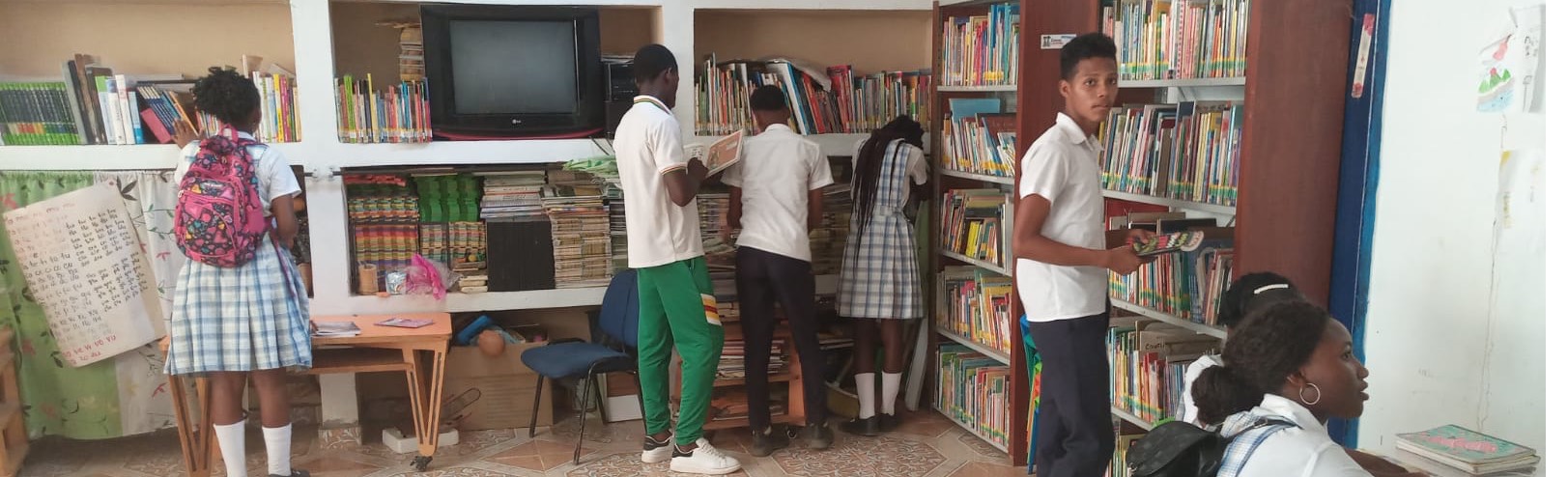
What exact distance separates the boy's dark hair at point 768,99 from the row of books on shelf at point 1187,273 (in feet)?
4.95

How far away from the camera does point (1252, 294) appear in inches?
108

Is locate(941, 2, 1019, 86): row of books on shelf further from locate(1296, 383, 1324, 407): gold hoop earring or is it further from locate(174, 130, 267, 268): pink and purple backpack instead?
locate(174, 130, 267, 268): pink and purple backpack

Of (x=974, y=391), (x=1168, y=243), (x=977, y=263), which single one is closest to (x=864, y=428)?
(x=974, y=391)

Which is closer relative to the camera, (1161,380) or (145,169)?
(1161,380)

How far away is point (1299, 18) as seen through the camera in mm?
2959

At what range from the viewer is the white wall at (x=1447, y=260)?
2.64 metres

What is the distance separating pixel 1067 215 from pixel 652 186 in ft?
5.10

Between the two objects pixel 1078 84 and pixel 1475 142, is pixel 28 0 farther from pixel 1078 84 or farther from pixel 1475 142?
pixel 1475 142

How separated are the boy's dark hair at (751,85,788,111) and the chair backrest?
0.89 meters

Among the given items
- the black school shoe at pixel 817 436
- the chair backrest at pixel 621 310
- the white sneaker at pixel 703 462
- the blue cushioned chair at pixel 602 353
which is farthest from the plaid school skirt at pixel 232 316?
the black school shoe at pixel 817 436

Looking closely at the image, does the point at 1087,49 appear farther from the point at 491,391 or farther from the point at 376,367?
the point at 491,391

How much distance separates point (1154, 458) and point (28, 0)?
4.70m

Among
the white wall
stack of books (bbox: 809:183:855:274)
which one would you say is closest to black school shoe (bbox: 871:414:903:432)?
stack of books (bbox: 809:183:855:274)

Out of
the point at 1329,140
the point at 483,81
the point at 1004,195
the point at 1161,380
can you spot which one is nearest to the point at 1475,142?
the point at 1329,140
